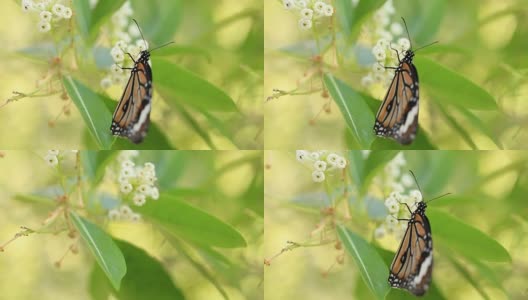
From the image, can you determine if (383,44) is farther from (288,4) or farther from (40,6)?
(40,6)

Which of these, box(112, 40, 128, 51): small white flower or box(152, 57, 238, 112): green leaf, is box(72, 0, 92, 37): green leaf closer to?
box(112, 40, 128, 51): small white flower

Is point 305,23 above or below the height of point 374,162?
above

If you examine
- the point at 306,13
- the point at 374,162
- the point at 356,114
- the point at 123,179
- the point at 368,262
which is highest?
the point at 306,13

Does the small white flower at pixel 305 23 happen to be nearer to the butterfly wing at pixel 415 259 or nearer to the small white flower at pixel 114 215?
the butterfly wing at pixel 415 259

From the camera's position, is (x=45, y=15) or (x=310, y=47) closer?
(x=45, y=15)

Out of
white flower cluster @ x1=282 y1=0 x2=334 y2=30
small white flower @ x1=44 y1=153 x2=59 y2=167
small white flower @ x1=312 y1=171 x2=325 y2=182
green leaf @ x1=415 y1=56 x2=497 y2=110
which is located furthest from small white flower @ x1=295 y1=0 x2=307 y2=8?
small white flower @ x1=44 y1=153 x2=59 y2=167

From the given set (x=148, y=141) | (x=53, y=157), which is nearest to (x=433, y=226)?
(x=148, y=141)

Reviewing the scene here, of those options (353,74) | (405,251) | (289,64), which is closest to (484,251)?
(405,251)
